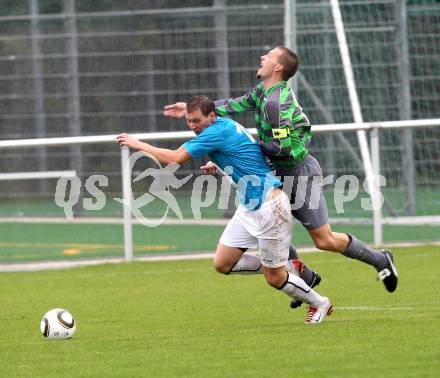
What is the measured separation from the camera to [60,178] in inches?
675

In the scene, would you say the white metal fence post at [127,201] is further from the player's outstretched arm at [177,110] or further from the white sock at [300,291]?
the white sock at [300,291]

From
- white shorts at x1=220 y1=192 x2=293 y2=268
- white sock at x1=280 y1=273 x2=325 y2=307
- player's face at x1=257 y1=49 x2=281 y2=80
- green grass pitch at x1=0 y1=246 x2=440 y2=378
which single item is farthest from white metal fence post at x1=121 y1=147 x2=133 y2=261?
white sock at x1=280 y1=273 x2=325 y2=307

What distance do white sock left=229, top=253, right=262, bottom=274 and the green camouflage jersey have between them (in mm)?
767

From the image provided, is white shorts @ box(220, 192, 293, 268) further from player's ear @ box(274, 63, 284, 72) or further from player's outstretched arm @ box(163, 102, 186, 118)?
player's outstretched arm @ box(163, 102, 186, 118)

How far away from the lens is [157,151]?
28.7ft

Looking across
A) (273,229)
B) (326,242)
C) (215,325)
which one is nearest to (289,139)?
(273,229)

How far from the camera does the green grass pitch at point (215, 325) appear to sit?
23.5 feet

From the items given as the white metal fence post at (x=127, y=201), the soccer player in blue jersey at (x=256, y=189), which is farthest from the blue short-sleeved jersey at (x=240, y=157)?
the white metal fence post at (x=127, y=201)

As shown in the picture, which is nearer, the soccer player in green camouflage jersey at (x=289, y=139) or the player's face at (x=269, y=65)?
the soccer player in green camouflage jersey at (x=289, y=139)

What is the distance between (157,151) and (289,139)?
1.00m

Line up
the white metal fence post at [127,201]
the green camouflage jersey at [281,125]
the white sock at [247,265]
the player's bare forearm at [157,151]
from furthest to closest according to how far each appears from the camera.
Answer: the white metal fence post at [127,201], the white sock at [247,265], the green camouflage jersey at [281,125], the player's bare forearm at [157,151]

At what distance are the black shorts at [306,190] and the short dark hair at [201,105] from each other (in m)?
0.79

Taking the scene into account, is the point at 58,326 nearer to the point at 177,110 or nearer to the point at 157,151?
the point at 157,151

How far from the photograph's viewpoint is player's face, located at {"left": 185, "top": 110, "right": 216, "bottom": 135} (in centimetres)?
896
